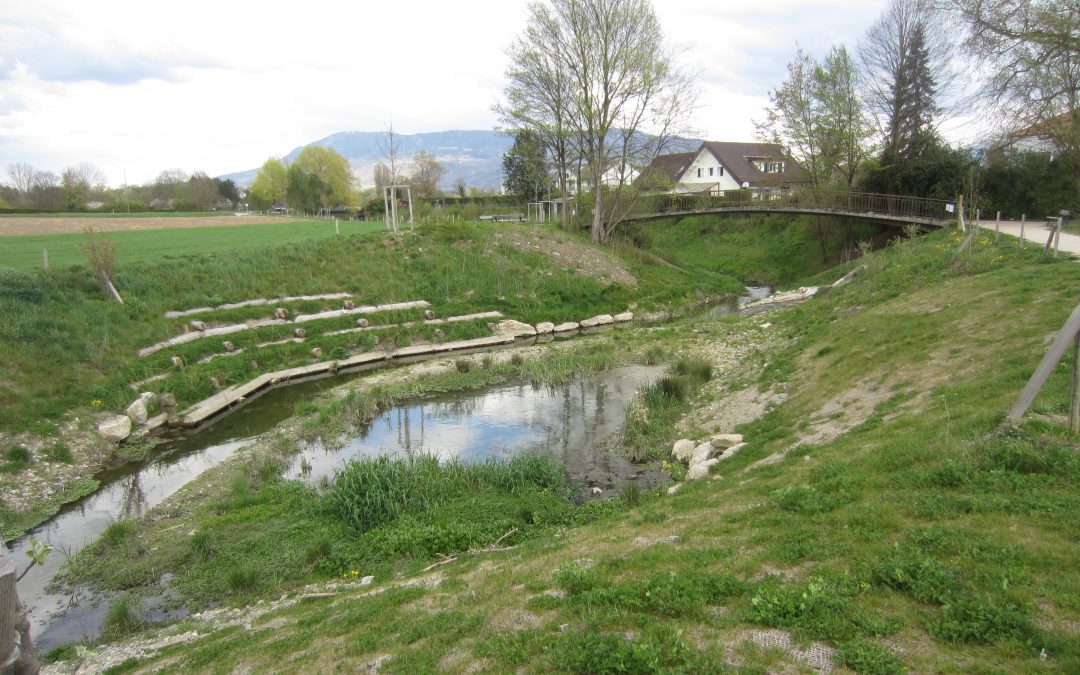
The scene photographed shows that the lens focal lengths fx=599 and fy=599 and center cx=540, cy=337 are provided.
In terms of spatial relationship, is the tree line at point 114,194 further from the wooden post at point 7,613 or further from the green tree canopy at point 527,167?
the wooden post at point 7,613

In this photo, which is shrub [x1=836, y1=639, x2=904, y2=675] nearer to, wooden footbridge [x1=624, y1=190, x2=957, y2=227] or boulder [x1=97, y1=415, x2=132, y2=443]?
boulder [x1=97, y1=415, x2=132, y2=443]

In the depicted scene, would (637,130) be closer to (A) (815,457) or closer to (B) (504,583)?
(A) (815,457)

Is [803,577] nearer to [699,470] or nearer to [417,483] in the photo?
[699,470]

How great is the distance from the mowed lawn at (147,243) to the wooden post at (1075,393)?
25.2 meters

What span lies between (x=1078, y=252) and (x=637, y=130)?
24.2 metres

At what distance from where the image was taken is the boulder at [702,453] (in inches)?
422

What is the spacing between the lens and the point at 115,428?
14.4 metres

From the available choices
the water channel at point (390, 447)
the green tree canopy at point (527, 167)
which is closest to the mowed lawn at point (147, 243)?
the water channel at point (390, 447)

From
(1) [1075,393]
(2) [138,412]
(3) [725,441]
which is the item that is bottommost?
(2) [138,412]

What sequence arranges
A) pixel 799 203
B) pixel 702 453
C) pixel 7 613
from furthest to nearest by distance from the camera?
1. pixel 799 203
2. pixel 702 453
3. pixel 7 613

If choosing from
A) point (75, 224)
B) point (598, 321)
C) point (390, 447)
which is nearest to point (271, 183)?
point (75, 224)

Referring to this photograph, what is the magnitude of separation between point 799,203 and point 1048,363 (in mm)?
34233

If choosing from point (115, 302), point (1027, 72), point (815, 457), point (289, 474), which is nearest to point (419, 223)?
point (115, 302)

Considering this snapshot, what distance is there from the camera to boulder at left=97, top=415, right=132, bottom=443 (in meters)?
14.2
